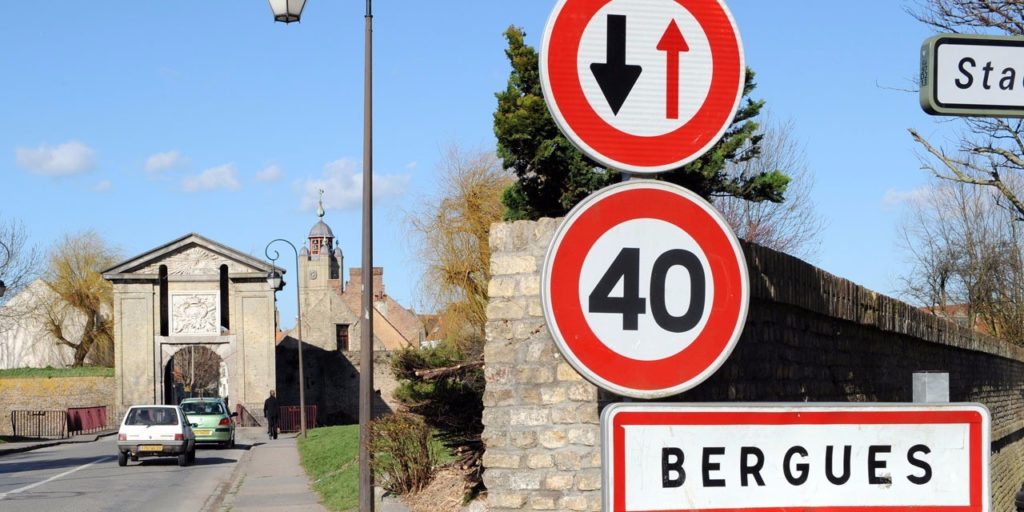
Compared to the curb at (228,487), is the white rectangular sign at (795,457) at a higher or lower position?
higher

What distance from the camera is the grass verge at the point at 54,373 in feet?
210

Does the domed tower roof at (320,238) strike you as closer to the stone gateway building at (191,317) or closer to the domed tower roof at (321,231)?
the domed tower roof at (321,231)

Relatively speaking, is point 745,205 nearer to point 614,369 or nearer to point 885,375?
point 885,375

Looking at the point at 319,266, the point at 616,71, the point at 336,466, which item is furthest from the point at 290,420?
the point at 319,266

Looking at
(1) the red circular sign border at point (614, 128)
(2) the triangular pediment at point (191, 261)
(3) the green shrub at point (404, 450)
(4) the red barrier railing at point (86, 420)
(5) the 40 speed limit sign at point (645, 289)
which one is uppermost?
(2) the triangular pediment at point (191, 261)

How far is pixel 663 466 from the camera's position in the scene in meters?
3.13

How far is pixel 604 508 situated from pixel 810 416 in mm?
616

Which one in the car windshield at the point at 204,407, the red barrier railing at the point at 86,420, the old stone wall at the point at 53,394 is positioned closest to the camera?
the car windshield at the point at 204,407

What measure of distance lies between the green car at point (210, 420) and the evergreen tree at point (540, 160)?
15.4m

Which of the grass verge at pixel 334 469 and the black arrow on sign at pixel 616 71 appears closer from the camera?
the black arrow on sign at pixel 616 71

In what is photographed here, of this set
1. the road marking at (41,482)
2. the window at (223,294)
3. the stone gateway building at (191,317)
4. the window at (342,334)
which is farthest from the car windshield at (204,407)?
the window at (342,334)

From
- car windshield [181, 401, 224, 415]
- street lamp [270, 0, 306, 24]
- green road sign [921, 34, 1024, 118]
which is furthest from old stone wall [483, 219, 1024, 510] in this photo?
car windshield [181, 401, 224, 415]

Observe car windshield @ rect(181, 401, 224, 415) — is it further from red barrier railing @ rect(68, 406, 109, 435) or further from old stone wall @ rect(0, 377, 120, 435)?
old stone wall @ rect(0, 377, 120, 435)

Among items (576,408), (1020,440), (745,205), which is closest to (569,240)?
(576,408)
